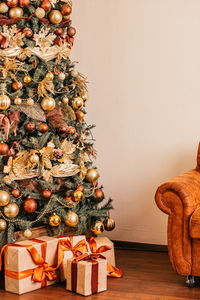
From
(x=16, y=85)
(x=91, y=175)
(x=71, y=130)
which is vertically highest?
(x=16, y=85)

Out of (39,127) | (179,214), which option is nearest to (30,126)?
(39,127)

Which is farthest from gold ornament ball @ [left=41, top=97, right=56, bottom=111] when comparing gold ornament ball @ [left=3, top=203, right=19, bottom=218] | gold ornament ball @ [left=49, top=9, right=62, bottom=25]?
gold ornament ball @ [left=3, top=203, right=19, bottom=218]

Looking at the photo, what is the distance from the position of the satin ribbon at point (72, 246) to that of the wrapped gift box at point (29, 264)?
42 mm

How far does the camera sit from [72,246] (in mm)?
2686

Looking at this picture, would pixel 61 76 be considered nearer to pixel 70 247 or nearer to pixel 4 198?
pixel 4 198

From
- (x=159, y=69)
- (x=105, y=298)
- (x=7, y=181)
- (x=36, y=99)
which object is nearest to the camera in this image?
(x=105, y=298)

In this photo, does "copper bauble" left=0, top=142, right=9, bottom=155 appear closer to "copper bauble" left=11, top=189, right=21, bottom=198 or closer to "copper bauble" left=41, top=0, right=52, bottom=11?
"copper bauble" left=11, top=189, right=21, bottom=198

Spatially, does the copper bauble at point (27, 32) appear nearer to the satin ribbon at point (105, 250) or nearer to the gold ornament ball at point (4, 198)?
the gold ornament ball at point (4, 198)

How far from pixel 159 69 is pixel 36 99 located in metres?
1.13

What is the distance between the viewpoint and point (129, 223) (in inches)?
139

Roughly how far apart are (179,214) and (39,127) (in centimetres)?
99

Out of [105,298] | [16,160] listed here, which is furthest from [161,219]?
[16,160]

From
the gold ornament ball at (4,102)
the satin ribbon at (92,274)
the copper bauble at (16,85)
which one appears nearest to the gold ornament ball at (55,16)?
the copper bauble at (16,85)

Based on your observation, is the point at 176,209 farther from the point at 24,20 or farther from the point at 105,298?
the point at 24,20
